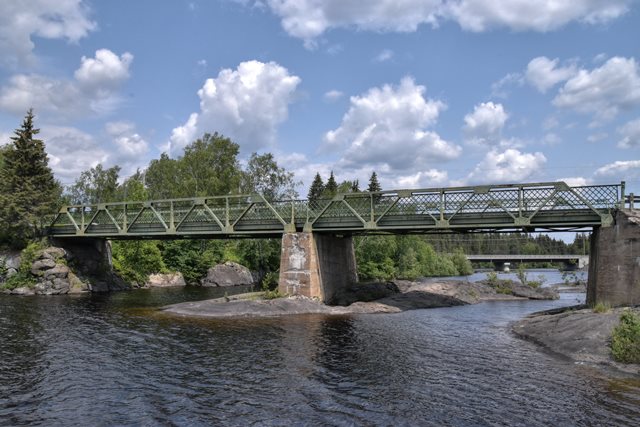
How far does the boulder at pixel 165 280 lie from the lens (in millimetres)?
70062

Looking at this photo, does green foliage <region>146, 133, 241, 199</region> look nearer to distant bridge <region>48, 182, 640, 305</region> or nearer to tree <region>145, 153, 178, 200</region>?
tree <region>145, 153, 178, 200</region>

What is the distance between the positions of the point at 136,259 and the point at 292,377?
56905mm

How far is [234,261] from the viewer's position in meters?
81.5

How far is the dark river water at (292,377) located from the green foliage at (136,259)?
35.9 m

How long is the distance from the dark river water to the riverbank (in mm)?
4476

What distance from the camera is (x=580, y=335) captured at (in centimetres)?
2398

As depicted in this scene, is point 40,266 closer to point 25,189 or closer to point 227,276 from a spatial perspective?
point 25,189

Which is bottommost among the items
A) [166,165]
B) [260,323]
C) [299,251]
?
[260,323]

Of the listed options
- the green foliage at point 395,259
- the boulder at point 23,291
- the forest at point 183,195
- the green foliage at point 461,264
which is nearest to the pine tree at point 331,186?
the forest at point 183,195

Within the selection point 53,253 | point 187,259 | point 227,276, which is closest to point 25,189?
point 53,253

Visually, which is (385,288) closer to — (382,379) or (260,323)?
(260,323)

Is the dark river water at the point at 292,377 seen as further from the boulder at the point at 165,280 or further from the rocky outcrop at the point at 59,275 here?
the boulder at the point at 165,280

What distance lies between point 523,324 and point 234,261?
57356 millimetres

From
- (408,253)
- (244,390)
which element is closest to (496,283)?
(408,253)
